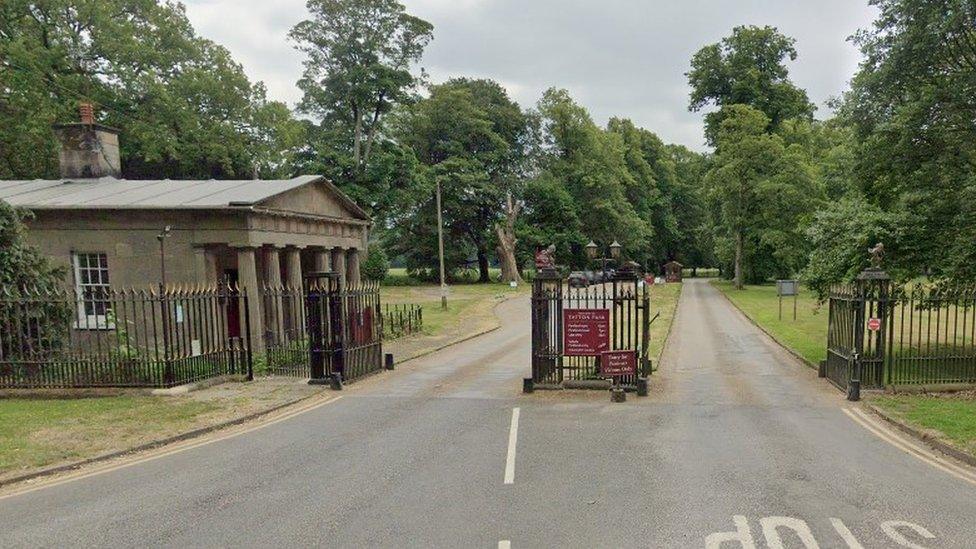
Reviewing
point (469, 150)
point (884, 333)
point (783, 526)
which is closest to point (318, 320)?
point (783, 526)

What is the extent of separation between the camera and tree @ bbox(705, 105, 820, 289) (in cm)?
4700

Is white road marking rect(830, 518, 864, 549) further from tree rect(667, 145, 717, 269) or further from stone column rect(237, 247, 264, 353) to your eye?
tree rect(667, 145, 717, 269)

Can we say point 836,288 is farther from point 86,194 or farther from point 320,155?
point 320,155

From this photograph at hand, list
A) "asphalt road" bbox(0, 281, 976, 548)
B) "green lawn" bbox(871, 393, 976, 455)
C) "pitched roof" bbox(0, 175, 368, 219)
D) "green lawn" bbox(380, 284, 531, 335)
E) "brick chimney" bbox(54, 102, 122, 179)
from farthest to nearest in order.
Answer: "green lawn" bbox(380, 284, 531, 335), "brick chimney" bbox(54, 102, 122, 179), "pitched roof" bbox(0, 175, 368, 219), "green lawn" bbox(871, 393, 976, 455), "asphalt road" bbox(0, 281, 976, 548)

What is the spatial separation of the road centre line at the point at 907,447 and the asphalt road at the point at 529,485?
0.08 m

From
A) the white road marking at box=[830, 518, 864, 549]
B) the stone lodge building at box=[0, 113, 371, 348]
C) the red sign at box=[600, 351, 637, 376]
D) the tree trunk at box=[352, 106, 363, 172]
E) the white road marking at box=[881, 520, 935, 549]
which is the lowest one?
the white road marking at box=[881, 520, 935, 549]

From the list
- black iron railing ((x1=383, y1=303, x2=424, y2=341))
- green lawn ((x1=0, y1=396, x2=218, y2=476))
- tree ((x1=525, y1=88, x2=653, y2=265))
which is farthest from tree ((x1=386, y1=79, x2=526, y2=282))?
green lawn ((x1=0, y1=396, x2=218, y2=476))

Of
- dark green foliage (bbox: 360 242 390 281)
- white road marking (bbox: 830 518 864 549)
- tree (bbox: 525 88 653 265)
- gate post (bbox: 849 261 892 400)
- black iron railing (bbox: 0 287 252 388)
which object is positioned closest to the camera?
white road marking (bbox: 830 518 864 549)

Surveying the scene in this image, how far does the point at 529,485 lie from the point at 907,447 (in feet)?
20.9

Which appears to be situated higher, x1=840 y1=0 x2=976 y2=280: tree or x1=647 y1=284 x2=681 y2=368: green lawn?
x1=840 y1=0 x2=976 y2=280: tree

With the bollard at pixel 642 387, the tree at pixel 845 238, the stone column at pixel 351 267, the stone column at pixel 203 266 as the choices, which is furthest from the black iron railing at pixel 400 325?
the tree at pixel 845 238

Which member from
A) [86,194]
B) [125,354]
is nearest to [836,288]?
[125,354]

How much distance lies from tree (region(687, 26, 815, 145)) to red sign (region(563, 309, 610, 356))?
2007 inches

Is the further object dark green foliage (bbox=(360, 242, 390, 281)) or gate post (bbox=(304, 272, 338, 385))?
dark green foliage (bbox=(360, 242, 390, 281))
